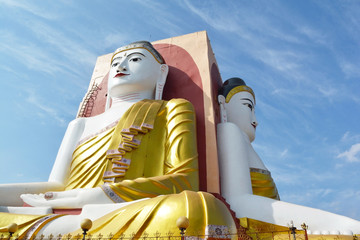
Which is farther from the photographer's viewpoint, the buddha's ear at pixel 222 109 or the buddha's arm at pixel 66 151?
the buddha's ear at pixel 222 109

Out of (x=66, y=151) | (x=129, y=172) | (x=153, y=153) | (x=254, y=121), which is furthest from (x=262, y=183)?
(x=66, y=151)

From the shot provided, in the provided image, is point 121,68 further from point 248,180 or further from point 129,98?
point 248,180

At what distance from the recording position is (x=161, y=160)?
396cm

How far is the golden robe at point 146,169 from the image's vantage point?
2.29 metres

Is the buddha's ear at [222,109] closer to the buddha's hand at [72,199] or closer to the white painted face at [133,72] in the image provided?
the white painted face at [133,72]

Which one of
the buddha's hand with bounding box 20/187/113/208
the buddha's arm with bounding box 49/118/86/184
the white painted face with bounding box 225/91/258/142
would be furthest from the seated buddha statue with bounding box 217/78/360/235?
the buddha's arm with bounding box 49/118/86/184

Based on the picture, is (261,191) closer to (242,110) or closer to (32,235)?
(242,110)

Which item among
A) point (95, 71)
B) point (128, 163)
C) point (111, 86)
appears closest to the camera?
point (128, 163)

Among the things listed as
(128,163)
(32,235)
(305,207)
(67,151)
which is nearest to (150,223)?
(32,235)

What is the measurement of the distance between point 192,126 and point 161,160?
0.61 m

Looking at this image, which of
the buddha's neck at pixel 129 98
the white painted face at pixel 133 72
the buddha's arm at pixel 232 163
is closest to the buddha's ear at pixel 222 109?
the buddha's arm at pixel 232 163

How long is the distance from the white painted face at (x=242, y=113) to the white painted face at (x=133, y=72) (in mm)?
1423

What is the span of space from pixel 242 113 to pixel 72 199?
128 inches

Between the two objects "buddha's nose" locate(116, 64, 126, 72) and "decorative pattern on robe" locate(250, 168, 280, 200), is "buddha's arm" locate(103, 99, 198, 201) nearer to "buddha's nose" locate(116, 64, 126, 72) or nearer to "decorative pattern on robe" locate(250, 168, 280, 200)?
"buddha's nose" locate(116, 64, 126, 72)
